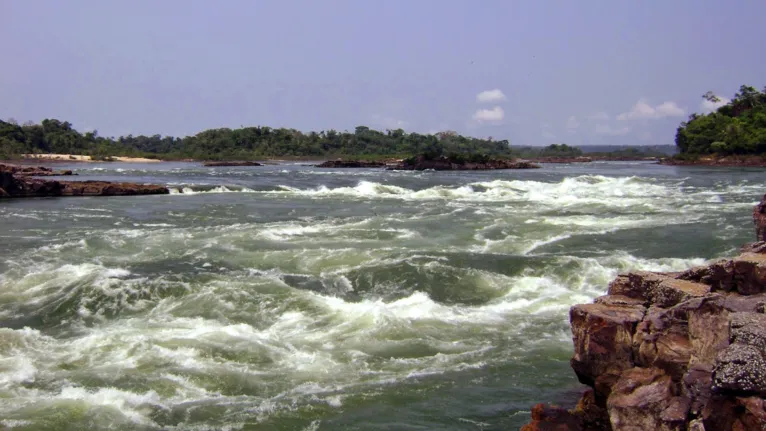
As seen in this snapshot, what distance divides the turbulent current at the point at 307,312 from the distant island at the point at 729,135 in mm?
53046

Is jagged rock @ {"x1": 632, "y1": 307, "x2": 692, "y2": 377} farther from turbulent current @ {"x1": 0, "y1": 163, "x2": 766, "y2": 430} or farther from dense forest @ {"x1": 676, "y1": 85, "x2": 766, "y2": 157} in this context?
dense forest @ {"x1": 676, "y1": 85, "x2": 766, "y2": 157}

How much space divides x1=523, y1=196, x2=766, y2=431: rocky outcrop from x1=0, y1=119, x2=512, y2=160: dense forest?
294ft

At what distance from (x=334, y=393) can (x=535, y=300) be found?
517 centimetres

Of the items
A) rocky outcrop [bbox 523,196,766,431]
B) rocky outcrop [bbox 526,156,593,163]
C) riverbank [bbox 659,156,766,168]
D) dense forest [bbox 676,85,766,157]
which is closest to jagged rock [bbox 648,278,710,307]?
rocky outcrop [bbox 523,196,766,431]

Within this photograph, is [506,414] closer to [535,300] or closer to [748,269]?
[748,269]

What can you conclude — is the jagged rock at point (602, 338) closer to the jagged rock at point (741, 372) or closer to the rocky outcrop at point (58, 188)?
the jagged rock at point (741, 372)

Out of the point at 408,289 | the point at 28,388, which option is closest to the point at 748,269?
the point at 408,289

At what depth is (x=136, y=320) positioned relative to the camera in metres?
10.8

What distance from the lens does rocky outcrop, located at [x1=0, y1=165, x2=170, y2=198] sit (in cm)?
3206

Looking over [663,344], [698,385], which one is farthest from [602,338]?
[698,385]

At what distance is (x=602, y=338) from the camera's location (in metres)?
6.07

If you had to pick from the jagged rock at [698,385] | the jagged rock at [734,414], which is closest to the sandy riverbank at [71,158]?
the jagged rock at [698,385]

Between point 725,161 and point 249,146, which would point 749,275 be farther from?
point 249,146

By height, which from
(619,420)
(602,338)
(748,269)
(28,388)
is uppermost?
(748,269)
